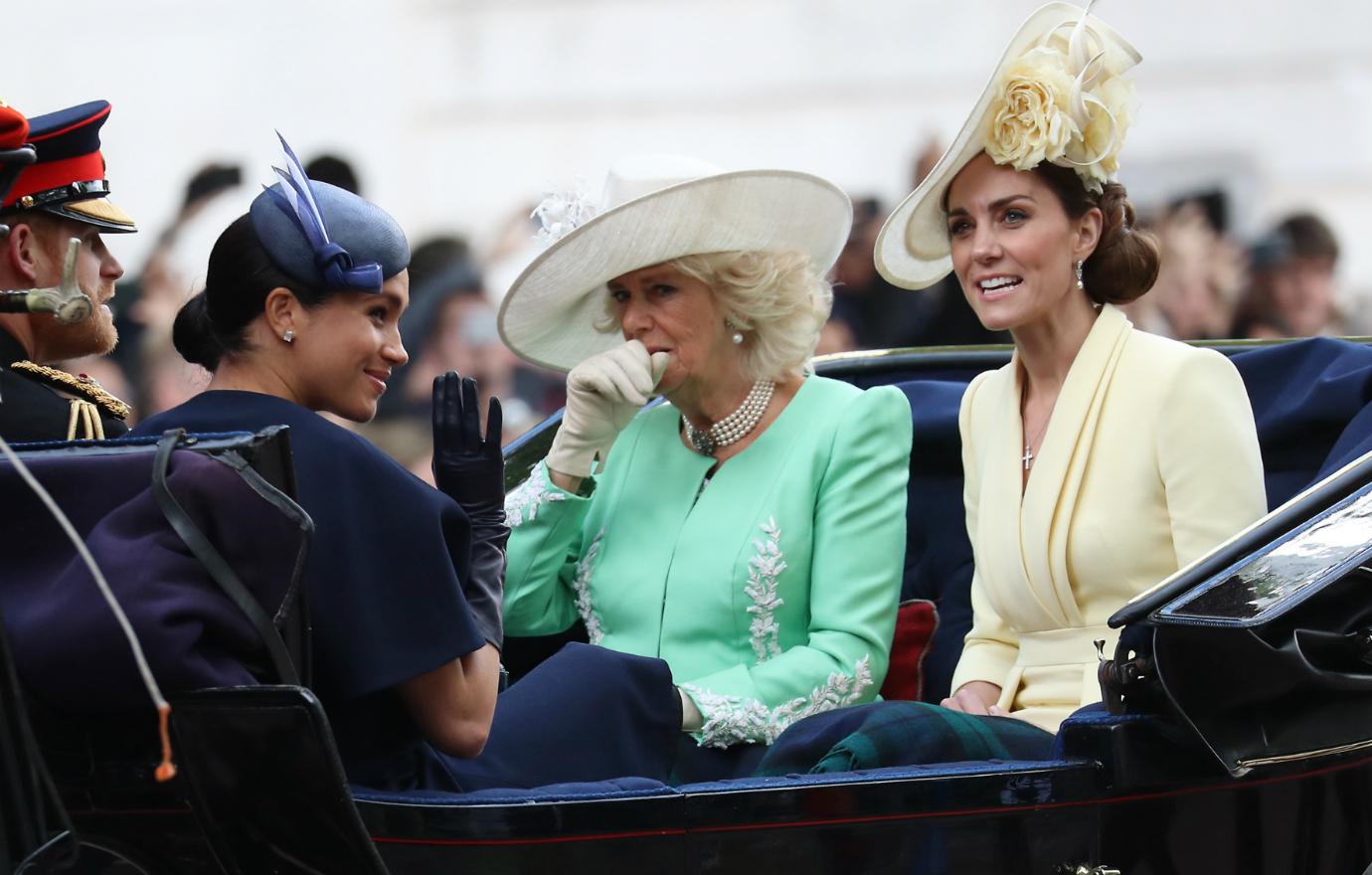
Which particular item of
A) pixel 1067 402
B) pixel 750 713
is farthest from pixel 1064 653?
pixel 750 713

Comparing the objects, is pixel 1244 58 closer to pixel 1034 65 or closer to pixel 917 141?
pixel 917 141

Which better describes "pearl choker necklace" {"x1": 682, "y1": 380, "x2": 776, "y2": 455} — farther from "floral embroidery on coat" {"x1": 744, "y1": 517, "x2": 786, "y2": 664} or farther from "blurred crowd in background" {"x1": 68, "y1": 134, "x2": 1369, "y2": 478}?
"blurred crowd in background" {"x1": 68, "y1": 134, "x2": 1369, "y2": 478}

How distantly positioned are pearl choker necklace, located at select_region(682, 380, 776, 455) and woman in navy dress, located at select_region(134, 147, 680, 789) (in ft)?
2.52

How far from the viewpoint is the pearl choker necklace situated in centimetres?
322

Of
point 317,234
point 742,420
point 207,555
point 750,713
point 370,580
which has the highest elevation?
point 317,234

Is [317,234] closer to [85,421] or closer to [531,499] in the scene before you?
[85,421]

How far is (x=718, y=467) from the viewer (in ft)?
10.6

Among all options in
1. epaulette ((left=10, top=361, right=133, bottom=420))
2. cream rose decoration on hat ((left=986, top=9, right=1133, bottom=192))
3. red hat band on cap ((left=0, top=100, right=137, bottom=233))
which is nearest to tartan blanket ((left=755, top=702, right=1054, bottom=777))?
cream rose decoration on hat ((left=986, top=9, right=1133, bottom=192))

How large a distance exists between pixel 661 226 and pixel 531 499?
521 millimetres

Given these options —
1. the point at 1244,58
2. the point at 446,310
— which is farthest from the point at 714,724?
the point at 1244,58

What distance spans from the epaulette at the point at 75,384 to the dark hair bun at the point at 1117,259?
160cm

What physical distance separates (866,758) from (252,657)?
81cm

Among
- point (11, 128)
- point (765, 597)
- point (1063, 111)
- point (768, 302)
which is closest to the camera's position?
point (11, 128)

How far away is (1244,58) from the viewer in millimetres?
7191
